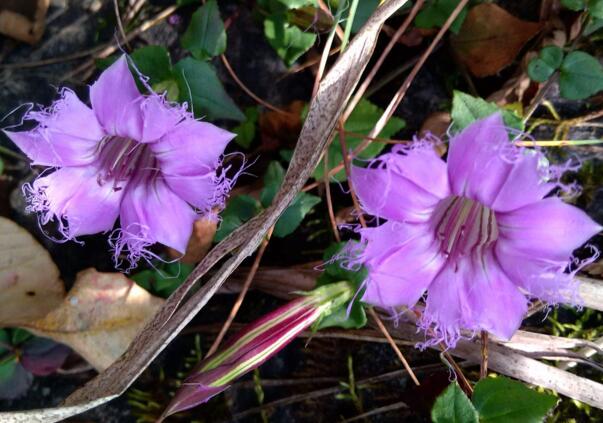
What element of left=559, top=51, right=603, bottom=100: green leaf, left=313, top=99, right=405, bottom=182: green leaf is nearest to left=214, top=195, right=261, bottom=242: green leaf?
left=313, top=99, right=405, bottom=182: green leaf

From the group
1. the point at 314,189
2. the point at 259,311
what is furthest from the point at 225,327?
the point at 314,189

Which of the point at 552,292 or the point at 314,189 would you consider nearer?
the point at 552,292

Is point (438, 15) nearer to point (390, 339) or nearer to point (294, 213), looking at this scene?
point (294, 213)

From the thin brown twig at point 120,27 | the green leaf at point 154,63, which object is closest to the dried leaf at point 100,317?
the green leaf at point 154,63

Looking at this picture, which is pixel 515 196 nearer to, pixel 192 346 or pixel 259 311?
pixel 259 311

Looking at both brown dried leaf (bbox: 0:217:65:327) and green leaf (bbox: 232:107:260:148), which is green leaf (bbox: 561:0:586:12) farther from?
brown dried leaf (bbox: 0:217:65:327)

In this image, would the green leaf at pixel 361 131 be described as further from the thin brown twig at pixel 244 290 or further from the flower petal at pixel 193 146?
the flower petal at pixel 193 146
